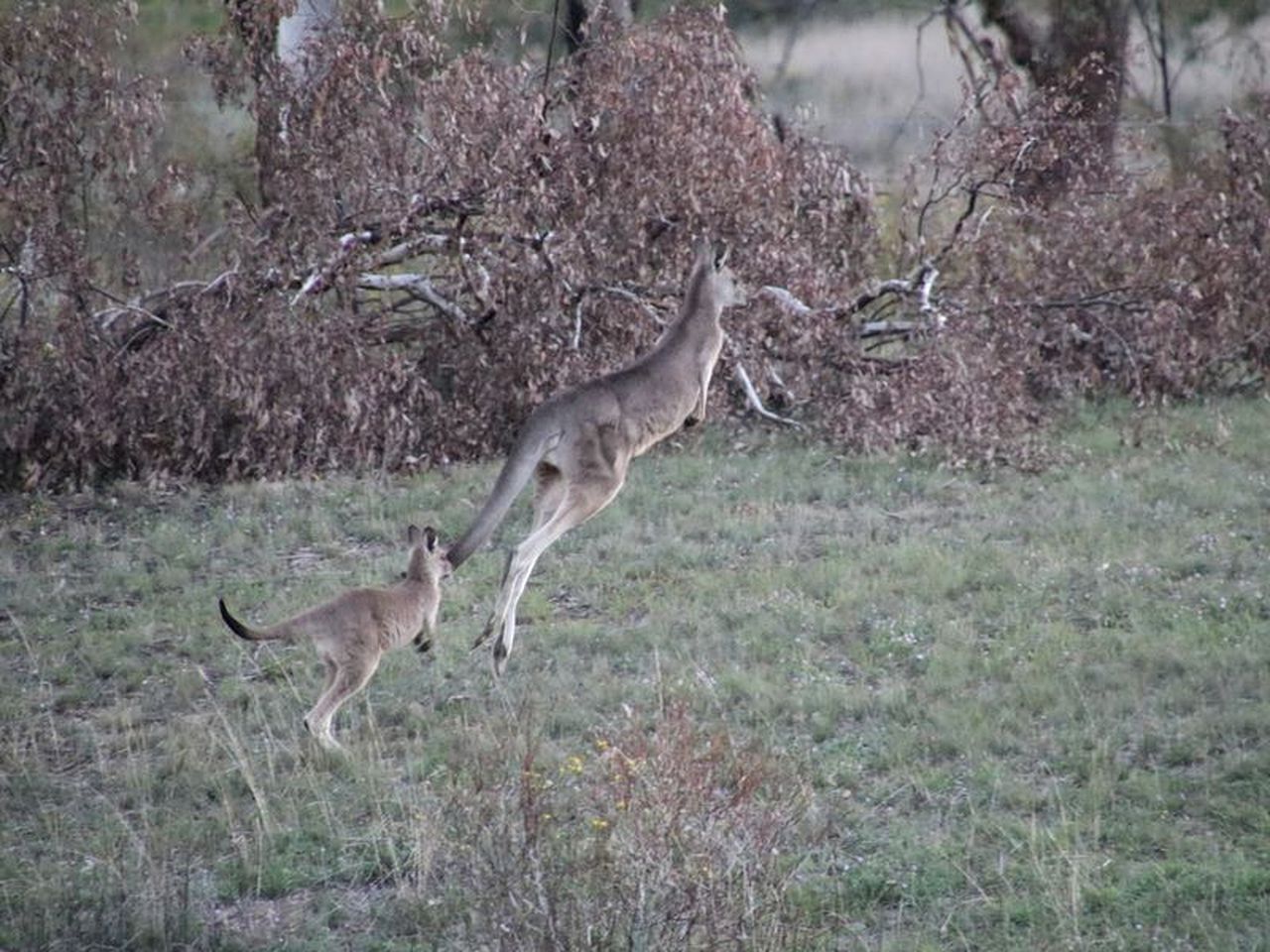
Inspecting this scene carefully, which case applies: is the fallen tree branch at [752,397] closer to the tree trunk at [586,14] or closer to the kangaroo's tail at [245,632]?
the tree trunk at [586,14]

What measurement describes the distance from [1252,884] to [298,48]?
32.3 feet

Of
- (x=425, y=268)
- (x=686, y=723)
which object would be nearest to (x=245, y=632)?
(x=686, y=723)

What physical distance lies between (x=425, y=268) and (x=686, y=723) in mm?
9082

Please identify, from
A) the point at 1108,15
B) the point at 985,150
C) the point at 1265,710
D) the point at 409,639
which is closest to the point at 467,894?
the point at 409,639

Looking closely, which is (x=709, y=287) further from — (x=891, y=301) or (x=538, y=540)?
(x=891, y=301)

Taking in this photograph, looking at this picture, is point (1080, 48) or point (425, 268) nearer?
point (425, 268)

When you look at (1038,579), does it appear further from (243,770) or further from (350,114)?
(350,114)

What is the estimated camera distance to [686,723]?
6.47 m

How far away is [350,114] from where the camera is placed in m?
13.7

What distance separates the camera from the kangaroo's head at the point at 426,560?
8945 millimetres

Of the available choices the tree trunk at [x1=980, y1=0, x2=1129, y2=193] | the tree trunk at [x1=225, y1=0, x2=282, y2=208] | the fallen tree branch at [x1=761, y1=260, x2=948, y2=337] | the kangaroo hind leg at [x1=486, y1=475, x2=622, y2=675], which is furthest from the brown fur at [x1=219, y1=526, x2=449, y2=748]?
the tree trunk at [x1=980, y1=0, x2=1129, y2=193]

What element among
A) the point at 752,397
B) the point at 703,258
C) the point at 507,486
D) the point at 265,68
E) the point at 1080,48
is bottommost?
the point at 507,486

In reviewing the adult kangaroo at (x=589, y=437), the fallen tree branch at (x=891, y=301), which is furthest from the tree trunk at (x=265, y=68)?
the adult kangaroo at (x=589, y=437)

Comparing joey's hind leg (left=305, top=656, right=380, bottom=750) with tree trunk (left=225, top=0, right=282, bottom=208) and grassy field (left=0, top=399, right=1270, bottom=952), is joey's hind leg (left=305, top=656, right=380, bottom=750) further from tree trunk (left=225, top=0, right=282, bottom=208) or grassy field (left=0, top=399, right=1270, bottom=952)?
tree trunk (left=225, top=0, right=282, bottom=208)
